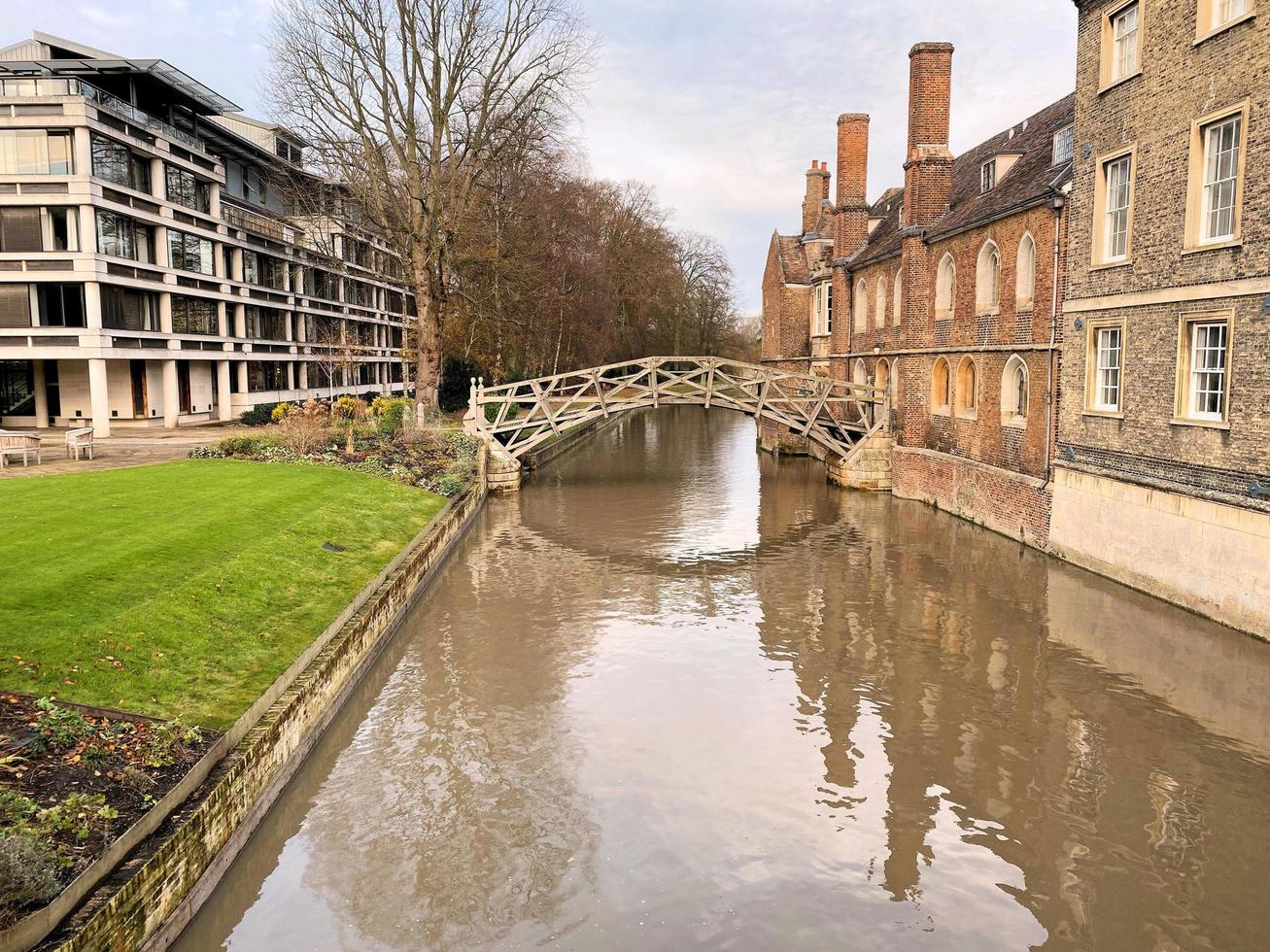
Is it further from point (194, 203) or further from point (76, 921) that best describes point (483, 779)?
point (194, 203)

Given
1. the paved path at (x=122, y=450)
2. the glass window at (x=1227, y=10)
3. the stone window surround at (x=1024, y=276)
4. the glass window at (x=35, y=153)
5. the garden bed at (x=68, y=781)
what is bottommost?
the garden bed at (x=68, y=781)

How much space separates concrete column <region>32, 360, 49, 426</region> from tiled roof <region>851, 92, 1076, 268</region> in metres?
28.8

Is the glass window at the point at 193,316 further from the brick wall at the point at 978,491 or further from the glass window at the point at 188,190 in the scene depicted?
the brick wall at the point at 978,491

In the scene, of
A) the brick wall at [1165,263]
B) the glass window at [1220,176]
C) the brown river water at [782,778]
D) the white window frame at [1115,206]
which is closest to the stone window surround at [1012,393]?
the brick wall at [1165,263]

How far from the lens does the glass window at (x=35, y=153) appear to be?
30.3 m

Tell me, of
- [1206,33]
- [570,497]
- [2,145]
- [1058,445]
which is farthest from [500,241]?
[1206,33]

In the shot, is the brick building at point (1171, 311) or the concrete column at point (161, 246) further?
the concrete column at point (161, 246)

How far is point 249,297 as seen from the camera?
44219 mm

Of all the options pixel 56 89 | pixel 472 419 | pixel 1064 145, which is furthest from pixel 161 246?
pixel 1064 145

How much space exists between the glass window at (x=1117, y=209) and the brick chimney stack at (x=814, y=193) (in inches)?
949

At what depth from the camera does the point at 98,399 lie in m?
30.6

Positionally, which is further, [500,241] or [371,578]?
[500,241]

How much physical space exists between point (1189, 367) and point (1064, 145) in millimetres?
7054

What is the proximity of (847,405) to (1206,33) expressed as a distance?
17630 millimetres
